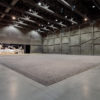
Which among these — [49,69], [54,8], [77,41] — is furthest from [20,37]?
[49,69]

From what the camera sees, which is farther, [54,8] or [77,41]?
[77,41]

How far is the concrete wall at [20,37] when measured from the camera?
51.4 feet

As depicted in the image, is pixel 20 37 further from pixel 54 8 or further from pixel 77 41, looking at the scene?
pixel 77 41

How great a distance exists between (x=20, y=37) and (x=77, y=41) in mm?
10530

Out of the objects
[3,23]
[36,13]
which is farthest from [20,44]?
[36,13]

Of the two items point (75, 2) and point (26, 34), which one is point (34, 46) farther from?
point (75, 2)

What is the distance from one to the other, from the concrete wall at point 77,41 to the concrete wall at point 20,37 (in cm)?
262

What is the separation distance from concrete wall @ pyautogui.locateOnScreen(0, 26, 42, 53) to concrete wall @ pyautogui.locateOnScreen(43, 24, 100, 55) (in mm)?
2620

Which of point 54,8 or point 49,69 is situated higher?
point 54,8

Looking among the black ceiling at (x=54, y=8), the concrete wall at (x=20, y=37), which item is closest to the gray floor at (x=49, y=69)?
the black ceiling at (x=54, y=8)

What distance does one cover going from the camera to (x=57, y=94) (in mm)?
1042

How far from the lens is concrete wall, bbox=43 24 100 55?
11992 millimetres

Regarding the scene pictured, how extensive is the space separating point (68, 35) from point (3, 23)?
11.2m

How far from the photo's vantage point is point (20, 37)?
17.2 m
